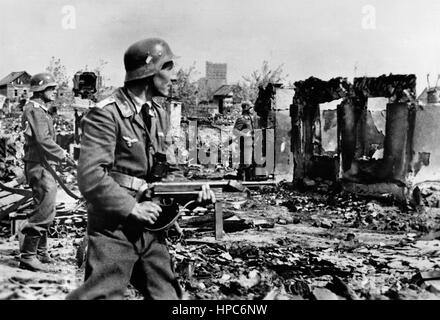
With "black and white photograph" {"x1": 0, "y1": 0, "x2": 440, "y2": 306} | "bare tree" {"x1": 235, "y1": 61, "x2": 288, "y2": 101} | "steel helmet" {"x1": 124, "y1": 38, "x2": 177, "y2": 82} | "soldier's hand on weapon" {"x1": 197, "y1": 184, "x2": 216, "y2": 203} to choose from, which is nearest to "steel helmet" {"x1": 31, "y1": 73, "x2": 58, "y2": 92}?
"black and white photograph" {"x1": 0, "y1": 0, "x2": 440, "y2": 306}

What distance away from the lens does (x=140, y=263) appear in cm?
313

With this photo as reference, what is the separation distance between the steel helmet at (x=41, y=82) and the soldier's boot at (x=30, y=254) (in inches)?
73.6

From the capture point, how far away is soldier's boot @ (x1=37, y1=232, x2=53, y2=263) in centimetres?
595

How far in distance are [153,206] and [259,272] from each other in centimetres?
296

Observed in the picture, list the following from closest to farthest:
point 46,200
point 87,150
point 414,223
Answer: point 87,150 → point 46,200 → point 414,223

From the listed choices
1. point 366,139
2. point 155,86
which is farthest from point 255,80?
point 155,86

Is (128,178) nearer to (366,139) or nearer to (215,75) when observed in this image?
(366,139)

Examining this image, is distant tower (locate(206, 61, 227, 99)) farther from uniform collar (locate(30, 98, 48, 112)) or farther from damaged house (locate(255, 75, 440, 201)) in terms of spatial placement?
uniform collar (locate(30, 98, 48, 112))

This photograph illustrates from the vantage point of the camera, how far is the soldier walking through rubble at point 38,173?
5547 millimetres

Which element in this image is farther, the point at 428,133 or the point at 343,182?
the point at 343,182

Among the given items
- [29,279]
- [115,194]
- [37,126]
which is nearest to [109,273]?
[115,194]

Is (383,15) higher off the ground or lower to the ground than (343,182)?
higher
